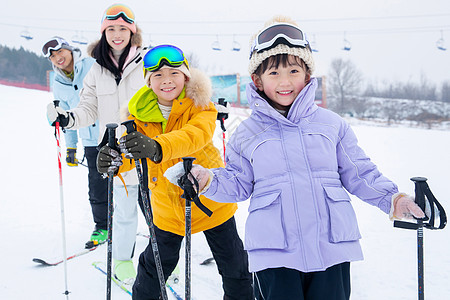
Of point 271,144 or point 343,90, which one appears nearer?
point 271,144

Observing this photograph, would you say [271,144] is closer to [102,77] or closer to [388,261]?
[102,77]

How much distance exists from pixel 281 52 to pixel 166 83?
2.63ft

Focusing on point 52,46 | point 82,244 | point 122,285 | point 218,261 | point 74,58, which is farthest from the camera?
point 82,244

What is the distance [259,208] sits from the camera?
167 centimetres

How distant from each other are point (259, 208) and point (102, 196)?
2957mm

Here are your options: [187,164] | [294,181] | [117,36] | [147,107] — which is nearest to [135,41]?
[117,36]

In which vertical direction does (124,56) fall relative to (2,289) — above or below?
above

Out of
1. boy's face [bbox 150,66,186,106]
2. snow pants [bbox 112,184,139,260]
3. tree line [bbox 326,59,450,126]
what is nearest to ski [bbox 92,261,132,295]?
snow pants [bbox 112,184,139,260]

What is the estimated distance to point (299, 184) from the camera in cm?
164

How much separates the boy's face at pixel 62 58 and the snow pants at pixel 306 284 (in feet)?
11.4

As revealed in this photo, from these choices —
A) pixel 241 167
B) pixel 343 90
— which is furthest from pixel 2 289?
pixel 343 90

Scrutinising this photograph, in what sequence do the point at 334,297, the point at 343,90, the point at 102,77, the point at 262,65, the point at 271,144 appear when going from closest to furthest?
the point at 334,297, the point at 271,144, the point at 262,65, the point at 102,77, the point at 343,90

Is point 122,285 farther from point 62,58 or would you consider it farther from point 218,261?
point 62,58

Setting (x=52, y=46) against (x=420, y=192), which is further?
(x=52, y=46)
